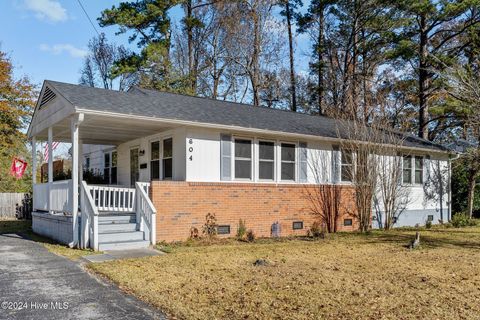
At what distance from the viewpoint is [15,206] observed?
66.0ft

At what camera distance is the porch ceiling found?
1088cm

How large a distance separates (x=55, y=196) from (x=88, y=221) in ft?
8.46

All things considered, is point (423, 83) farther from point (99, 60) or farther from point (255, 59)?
point (99, 60)

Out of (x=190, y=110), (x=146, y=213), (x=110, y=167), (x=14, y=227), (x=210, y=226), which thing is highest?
(x=190, y=110)

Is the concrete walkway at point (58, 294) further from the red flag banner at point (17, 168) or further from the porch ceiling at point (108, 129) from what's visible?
the red flag banner at point (17, 168)

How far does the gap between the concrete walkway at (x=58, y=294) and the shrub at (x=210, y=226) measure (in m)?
4.15

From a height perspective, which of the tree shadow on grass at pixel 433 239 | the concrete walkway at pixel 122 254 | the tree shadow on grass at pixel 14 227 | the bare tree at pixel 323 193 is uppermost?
the bare tree at pixel 323 193

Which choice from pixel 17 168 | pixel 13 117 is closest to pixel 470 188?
pixel 17 168

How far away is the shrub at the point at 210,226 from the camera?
1153cm

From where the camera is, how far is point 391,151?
49.5 ft

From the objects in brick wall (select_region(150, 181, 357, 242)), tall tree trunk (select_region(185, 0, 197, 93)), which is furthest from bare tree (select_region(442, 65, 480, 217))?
tall tree trunk (select_region(185, 0, 197, 93))

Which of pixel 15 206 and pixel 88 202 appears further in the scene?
pixel 15 206

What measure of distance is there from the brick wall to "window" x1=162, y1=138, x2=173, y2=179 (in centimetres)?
135

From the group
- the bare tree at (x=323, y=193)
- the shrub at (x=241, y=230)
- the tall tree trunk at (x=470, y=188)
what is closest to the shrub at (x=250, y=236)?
the shrub at (x=241, y=230)
